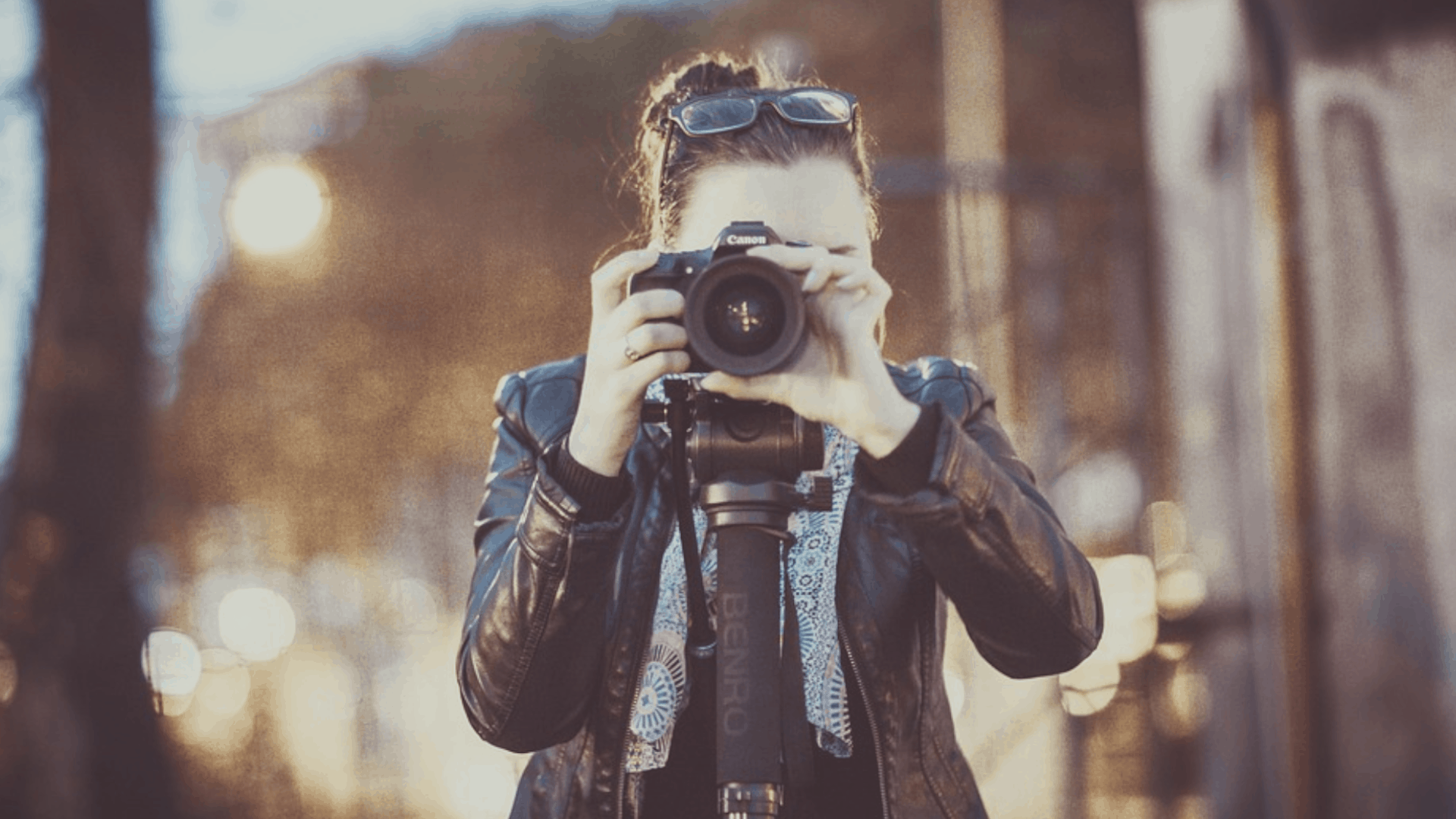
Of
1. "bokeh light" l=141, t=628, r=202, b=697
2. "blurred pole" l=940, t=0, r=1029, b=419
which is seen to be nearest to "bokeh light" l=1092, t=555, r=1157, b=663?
"blurred pole" l=940, t=0, r=1029, b=419

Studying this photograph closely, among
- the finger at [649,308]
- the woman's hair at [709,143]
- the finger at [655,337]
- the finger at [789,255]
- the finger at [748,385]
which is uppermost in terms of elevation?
the woman's hair at [709,143]

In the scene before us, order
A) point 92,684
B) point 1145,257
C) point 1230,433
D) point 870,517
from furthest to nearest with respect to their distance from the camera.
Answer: point 1145,257 < point 1230,433 < point 92,684 < point 870,517

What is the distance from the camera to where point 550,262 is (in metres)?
7.86

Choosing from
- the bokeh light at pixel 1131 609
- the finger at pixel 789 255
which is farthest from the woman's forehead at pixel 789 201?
the bokeh light at pixel 1131 609

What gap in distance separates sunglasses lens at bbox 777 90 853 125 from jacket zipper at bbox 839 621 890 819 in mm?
485

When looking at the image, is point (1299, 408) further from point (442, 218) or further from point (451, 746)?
point (442, 218)

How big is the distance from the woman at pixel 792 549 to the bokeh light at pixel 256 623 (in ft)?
13.1

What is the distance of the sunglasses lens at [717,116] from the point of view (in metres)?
1.30

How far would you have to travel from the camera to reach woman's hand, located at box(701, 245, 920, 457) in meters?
1.04

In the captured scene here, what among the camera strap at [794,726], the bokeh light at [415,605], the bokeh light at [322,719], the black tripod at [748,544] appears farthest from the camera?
the bokeh light at [415,605]

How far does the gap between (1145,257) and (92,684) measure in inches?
136

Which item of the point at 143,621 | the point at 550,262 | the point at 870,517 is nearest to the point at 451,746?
the point at 143,621

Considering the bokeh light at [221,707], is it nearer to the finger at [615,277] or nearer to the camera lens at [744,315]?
the finger at [615,277]

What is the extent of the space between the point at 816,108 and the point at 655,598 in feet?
1.65
